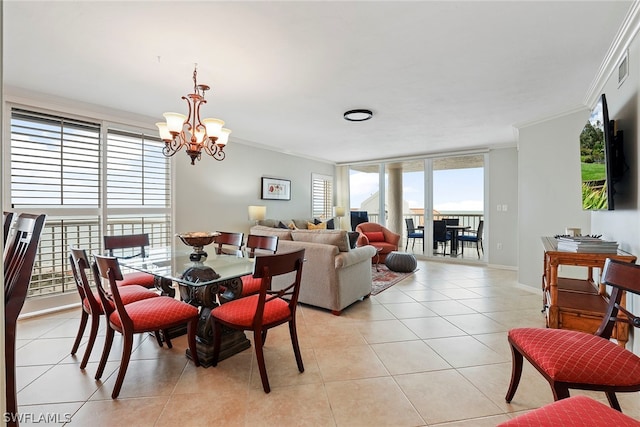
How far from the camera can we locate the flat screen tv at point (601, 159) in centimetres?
232

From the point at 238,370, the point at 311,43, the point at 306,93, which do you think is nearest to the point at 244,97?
the point at 306,93

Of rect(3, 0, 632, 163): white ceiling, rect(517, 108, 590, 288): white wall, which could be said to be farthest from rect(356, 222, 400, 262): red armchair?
rect(3, 0, 632, 163): white ceiling

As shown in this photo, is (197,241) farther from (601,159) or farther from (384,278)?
(601,159)

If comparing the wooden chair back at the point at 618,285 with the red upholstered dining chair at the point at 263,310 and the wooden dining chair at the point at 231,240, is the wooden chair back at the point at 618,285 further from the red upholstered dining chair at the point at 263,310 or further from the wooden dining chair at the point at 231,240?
the wooden dining chair at the point at 231,240

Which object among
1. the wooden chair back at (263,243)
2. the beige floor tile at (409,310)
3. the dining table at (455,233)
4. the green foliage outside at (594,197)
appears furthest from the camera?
the dining table at (455,233)

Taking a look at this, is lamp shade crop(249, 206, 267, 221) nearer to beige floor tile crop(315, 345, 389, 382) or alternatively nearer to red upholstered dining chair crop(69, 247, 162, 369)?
red upholstered dining chair crop(69, 247, 162, 369)

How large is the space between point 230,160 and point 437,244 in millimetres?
4716

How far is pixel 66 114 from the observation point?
343 centimetres

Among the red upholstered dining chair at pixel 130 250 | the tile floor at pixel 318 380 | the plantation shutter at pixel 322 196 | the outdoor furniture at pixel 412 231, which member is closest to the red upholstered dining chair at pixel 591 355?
the tile floor at pixel 318 380

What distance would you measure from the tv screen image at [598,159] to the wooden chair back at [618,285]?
1021 millimetres

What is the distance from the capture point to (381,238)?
634 centimetres

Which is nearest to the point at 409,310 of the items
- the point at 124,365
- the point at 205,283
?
the point at 205,283

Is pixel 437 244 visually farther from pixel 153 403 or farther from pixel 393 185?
pixel 153 403

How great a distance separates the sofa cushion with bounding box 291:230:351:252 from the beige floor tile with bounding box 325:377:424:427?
1477 mm
